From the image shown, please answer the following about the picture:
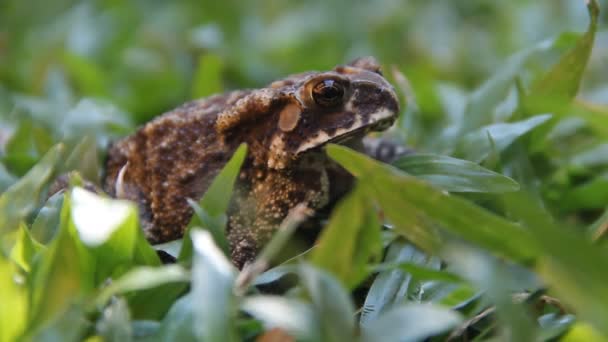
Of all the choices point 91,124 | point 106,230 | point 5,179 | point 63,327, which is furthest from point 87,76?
point 63,327

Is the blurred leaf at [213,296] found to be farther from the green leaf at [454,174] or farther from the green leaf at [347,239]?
the green leaf at [454,174]

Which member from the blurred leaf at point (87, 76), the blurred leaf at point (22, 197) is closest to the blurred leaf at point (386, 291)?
the blurred leaf at point (22, 197)

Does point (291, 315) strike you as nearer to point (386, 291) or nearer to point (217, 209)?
point (386, 291)

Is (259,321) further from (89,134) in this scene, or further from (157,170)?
(89,134)

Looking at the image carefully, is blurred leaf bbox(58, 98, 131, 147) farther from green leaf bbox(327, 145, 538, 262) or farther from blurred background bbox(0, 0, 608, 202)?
green leaf bbox(327, 145, 538, 262)

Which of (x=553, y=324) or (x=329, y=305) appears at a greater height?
(x=329, y=305)

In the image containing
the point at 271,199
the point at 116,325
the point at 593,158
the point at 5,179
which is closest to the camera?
the point at 116,325
